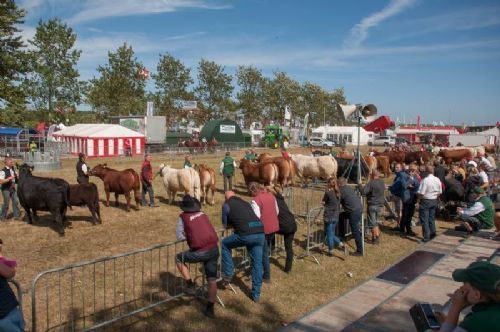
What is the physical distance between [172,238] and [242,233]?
15.3ft

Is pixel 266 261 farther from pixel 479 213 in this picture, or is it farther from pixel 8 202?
pixel 8 202

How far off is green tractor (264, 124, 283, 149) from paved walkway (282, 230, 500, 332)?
41380 mm

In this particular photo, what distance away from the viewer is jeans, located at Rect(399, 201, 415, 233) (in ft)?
38.9

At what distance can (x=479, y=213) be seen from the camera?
1143cm

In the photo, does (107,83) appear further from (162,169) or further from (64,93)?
(162,169)

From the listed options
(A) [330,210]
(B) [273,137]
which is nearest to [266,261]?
(A) [330,210]

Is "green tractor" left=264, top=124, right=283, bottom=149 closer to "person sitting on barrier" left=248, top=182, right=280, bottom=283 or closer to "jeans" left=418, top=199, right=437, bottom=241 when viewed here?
"jeans" left=418, top=199, right=437, bottom=241

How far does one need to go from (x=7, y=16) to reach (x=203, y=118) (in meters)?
34.2

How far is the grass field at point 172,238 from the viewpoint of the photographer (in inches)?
258

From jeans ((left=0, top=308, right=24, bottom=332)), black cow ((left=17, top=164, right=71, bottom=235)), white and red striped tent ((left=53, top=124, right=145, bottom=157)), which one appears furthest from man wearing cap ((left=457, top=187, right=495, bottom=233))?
white and red striped tent ((left=53, top=124, right=145, bottom=157))

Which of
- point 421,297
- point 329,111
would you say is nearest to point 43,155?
point 421,297

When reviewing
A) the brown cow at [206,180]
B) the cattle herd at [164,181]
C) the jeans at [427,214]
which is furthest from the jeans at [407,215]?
the brown cow at [206,180]

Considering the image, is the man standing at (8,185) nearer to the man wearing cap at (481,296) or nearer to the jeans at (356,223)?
the jeans at (356,223)

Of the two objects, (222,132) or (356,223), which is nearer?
(356,223)
